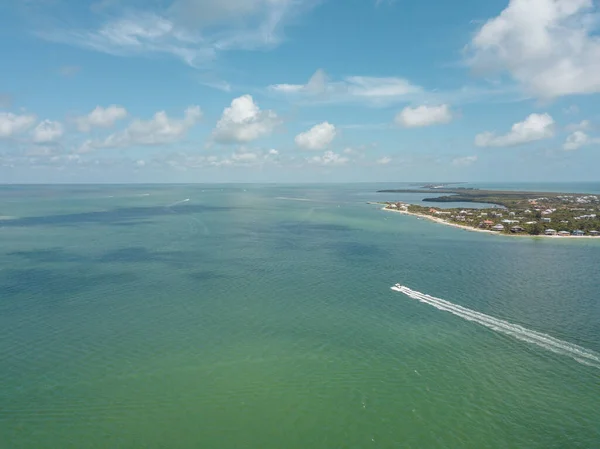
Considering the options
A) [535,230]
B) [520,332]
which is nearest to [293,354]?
[520,332]

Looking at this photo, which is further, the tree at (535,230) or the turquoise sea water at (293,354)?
the tree at (535,230)

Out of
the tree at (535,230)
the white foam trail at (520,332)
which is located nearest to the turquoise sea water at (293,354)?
the white foam trail at (520,332)

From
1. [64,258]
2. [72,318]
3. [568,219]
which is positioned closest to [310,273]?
[72,318]

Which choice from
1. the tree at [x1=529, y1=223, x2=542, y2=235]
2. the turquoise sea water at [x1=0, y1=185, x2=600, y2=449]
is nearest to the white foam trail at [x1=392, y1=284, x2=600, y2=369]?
the turquoise sea water at [x1=0, y1=185, x2=600, y2=449]

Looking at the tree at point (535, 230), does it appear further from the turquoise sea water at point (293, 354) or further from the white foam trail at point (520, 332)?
the white foam trail at point (520, 332)

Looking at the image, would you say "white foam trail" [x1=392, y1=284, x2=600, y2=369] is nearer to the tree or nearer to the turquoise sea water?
the turquoise sea water
